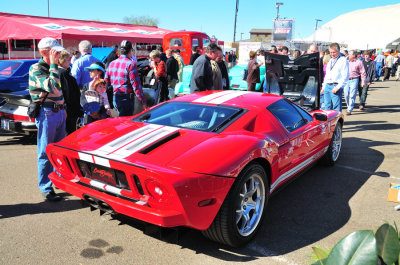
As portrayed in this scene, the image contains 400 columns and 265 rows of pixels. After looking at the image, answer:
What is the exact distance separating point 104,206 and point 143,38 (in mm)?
20638

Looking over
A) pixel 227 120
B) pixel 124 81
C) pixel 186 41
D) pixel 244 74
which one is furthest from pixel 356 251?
pixel 186 41

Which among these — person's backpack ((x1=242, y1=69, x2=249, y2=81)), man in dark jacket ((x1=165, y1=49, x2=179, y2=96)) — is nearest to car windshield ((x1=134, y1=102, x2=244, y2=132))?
man in dark jacket ((x1=165, y1=49, x2=179, y2=96))


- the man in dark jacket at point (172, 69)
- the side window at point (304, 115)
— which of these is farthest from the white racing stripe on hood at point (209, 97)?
the man in dark jacket at point (172, 69)

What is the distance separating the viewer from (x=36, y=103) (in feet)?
11.4

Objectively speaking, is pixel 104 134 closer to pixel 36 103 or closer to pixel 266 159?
pixel 36 103

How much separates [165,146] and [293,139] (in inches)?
60.3

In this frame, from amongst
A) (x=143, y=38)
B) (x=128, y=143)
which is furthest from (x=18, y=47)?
(x=128, y=143)

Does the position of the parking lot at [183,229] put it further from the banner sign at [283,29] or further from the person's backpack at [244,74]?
the banner sign at [283,29]

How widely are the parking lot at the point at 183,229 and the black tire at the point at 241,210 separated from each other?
147 mm

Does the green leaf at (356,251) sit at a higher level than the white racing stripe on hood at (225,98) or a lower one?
lower

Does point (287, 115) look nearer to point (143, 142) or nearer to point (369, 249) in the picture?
point (143, 142)

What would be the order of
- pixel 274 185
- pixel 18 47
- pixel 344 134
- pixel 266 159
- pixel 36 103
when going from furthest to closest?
pixel 18 47, pixel 344 134, pixel 36 103, pixel 274 185, pixel 266 159

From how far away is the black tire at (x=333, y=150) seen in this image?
473cm

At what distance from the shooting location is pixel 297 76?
7.68 meters
